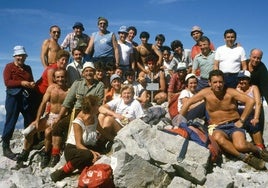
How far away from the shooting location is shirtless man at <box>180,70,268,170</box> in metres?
8.69

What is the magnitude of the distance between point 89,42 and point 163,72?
3.41m

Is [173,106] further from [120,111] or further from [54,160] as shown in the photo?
[54,160]

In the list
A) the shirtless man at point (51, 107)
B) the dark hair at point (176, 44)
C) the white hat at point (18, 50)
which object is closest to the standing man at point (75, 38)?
the white hat at point (18, 50)

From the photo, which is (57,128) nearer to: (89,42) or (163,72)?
(89,42)

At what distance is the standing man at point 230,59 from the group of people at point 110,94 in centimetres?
3

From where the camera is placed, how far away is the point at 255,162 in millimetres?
8359

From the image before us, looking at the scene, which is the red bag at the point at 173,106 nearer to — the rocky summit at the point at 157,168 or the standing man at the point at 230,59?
the standing man at the point at 230,59

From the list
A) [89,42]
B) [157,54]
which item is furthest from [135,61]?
[89,42]

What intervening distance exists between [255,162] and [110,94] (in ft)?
17.2

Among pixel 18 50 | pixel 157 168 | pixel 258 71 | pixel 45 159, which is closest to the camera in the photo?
pixel 157 168

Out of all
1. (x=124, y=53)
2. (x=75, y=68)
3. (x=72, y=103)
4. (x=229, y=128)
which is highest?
(x=124, y=53)

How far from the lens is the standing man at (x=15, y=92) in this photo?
429 inches

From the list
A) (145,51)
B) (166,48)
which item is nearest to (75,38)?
(145,51)

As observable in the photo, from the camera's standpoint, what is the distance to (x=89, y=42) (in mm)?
13680
